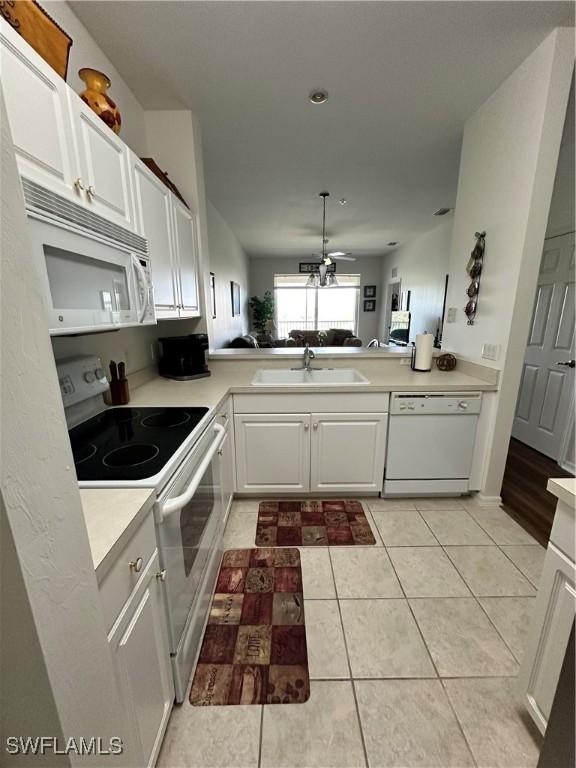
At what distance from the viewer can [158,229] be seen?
1655 millimetres

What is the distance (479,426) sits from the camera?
2.15m

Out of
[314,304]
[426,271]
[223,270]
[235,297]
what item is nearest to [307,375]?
[223,270]

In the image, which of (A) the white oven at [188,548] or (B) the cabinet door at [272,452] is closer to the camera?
(A) the white oven at [188,548]

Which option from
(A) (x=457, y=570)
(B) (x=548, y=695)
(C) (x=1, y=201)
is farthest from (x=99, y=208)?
(A) (x=457, y=570)

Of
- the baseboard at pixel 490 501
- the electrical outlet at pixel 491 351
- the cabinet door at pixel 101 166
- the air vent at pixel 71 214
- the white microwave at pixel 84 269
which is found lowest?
the baseboard at pixel 490 501

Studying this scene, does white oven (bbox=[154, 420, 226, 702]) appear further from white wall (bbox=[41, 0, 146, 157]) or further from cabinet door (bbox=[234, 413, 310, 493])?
white wall (bbox=[41, 0, 146, 157])

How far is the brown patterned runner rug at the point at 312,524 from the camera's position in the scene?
1914 millimetres

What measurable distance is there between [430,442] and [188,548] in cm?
171

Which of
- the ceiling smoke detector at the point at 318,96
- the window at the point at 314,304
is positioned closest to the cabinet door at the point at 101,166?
the ceiling smoke detector at the point at 318,96

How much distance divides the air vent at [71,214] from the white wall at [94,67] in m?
0.94

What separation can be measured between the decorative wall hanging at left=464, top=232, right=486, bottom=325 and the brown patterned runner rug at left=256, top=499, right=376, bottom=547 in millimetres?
1628

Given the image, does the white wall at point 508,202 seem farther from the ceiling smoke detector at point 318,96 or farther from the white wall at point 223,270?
the white wall at point 223,270

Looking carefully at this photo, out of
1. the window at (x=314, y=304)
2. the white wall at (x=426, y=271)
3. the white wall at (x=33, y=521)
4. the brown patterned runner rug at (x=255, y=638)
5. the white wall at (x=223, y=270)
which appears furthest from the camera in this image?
the window at (x=314, y=304)

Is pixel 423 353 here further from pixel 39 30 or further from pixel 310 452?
pixel 39 30
